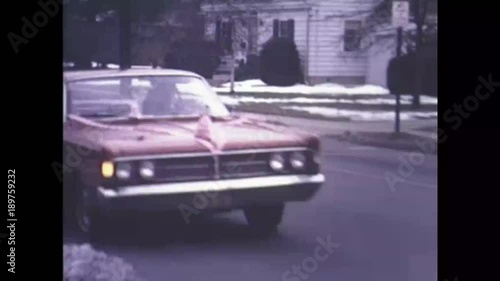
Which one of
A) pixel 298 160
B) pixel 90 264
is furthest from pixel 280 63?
pixel 90 264

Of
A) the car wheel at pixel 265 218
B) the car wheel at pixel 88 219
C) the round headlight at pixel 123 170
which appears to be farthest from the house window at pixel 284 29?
the car wheel at pixel 88 219

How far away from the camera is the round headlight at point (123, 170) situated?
396 centimetres

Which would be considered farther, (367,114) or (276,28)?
(367,114)

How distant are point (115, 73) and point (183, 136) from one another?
441 mm

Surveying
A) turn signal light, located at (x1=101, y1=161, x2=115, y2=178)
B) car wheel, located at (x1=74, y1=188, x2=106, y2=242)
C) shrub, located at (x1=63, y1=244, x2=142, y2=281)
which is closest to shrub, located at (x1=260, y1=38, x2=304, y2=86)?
turn signal light, located at (x1=101, y1=161, x2=115, y2=178)

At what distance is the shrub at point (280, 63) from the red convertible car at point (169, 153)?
0.22 meters

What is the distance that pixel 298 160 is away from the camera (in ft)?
13.5

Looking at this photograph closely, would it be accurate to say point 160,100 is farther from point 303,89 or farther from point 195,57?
point 303,89

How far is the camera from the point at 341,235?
4.21 meters

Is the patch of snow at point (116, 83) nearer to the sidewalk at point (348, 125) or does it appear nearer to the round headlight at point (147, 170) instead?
the round headlight at point (147, 170)

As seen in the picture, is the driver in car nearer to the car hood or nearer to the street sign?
the car hood

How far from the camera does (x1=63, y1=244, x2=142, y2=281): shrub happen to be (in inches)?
161
